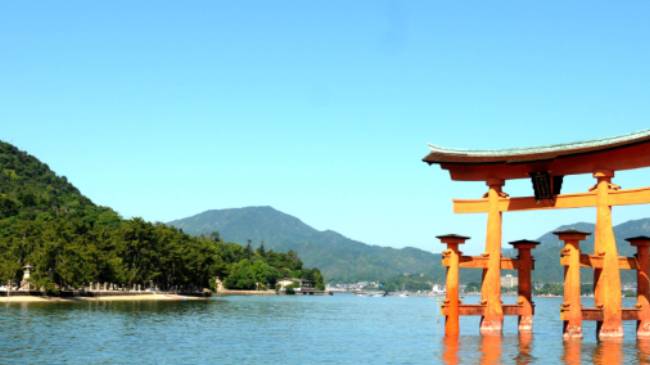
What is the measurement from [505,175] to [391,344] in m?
10.6

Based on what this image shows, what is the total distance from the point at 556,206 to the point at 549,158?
8.38 feet

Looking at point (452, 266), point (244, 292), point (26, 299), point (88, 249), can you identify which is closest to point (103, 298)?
point (88, 249)

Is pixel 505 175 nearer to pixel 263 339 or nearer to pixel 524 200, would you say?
pixel 524 200

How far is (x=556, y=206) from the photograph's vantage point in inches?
1491

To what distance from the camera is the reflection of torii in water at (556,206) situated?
35344 millimetres

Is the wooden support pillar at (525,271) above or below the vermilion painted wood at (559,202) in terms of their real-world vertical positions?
below

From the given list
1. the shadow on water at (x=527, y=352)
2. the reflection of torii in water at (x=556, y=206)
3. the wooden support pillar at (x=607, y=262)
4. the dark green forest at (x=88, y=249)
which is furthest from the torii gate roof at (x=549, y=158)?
the dark green forest at (x=88, y=249)

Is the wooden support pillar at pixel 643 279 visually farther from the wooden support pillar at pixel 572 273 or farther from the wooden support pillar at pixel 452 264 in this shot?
the wooden support pillar at pixel 452 264

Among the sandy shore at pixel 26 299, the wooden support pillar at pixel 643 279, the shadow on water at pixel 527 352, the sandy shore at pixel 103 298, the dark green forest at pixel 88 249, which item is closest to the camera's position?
the shadow on water at pixel 527 352

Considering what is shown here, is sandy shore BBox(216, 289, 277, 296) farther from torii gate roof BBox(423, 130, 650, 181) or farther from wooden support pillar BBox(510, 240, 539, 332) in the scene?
torii gate roof BBox(423, 130, 650, 181)

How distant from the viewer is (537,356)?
32562 millimetres

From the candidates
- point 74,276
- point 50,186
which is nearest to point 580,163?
point 74,276

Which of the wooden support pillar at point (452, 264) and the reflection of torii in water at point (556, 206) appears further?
the wooden support pillar at point (452, 264)

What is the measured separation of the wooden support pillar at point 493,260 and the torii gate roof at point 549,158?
91cm
